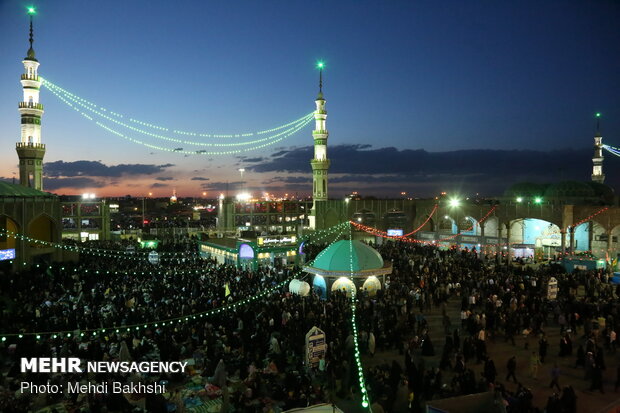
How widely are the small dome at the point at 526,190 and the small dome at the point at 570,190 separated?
1.68 metres

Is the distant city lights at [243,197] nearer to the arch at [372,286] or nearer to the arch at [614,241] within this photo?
the arch at [372,286]

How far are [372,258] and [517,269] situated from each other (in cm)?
782

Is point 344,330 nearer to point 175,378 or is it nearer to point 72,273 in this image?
point 175,378

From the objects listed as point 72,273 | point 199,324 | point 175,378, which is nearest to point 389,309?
point 199,324

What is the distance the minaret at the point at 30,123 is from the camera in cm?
3362

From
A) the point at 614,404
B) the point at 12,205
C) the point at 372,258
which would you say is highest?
the point at 12,205

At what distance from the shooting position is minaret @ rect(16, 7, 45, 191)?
33.6 meters

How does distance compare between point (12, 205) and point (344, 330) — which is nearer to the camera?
point (344, 330)

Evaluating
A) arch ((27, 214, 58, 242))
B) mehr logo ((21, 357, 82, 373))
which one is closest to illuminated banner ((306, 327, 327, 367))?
mehr logo ((21, 357, 82, 373))

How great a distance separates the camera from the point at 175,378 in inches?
411

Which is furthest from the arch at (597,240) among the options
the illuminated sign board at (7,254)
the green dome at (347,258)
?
the illuminated sign board at (7,254)

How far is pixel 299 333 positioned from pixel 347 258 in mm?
6872

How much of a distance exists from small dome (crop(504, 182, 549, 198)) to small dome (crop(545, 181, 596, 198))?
1679 mm

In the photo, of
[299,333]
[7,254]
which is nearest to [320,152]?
[7,254]
